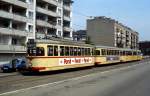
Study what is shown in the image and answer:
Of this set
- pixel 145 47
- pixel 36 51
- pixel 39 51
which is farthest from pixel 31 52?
pixel 145 47

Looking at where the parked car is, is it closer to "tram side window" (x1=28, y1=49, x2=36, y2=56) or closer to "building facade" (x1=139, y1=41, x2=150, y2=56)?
"tram side window" (x1=28, y1=49, x2=36, y2=56)

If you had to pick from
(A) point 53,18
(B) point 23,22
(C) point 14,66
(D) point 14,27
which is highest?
(A) point 53,18

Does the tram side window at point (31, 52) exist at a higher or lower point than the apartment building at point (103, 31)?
lower

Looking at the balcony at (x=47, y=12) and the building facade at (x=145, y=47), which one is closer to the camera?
the balcony at (x=47, y=12)

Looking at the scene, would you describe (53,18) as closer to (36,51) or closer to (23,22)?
(23,22)

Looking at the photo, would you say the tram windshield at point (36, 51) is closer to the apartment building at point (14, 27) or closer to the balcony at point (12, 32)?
the apartment building at point (14, 27)

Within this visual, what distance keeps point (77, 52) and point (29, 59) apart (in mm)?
7981

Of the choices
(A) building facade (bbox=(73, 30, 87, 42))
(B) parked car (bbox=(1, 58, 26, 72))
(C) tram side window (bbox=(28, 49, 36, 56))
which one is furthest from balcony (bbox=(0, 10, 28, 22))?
(A) building facade (bbox=(73, 30, 87, 42))

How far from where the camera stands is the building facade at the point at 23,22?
55719 mm

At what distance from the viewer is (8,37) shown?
57.0 meters

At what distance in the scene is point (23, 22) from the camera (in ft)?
200

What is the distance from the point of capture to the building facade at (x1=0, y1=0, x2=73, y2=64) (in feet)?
183

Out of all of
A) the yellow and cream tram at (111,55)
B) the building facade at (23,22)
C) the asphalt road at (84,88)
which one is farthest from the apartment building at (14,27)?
the asphalt road at (84,88)

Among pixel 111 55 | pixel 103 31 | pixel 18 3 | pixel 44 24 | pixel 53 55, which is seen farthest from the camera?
pixel 103 31
